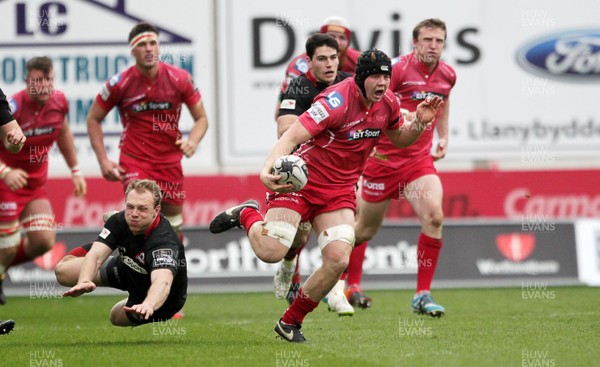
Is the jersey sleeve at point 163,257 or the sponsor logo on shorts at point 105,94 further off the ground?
the sponsor logo on shorts at point 105,94

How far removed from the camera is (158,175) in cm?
1145

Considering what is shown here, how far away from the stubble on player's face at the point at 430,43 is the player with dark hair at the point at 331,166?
6.54ft

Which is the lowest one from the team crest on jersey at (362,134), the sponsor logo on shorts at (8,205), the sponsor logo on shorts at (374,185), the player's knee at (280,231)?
the sponsor logo on shorts at (8,205)

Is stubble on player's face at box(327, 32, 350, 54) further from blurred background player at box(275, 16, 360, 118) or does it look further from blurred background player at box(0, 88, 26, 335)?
blurred background player at box(0, 88, 26, 335)

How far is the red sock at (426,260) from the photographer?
1070 cm

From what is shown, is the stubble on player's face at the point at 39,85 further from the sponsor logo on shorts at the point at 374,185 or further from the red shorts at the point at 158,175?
the sponsor logo on shorts at the point at 374,185

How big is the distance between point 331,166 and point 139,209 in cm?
148

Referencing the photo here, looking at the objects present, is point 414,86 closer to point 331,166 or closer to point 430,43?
point 430,43

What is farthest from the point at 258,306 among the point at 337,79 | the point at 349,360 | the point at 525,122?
the point at 525,122

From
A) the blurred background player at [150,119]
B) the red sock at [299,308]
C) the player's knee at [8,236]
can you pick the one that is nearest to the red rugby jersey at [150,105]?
the blurred background player at [150,119]

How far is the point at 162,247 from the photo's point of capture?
28.4 ft

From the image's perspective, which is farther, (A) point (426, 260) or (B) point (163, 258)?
(A) point (426, 260)

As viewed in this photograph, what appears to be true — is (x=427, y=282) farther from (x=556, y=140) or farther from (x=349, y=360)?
(x=556, y=140)

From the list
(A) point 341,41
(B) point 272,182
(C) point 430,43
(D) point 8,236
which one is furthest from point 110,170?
(B) point 272,182
